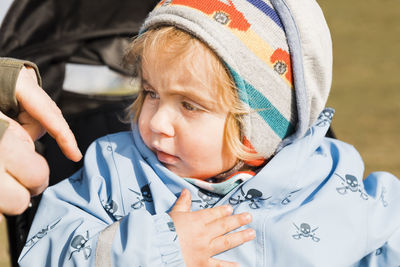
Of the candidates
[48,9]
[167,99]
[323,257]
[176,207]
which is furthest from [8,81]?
[48,9]

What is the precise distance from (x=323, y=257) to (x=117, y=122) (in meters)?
1.00

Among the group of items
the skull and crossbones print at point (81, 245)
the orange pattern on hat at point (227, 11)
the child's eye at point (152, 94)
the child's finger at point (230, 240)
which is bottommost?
the skull and crossbones print at point (81, 245)

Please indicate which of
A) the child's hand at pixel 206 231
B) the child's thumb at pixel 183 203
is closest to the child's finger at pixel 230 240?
the child's hand at pixel 206 231

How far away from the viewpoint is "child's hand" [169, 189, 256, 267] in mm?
1409

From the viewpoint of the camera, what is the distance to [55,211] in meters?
1.54

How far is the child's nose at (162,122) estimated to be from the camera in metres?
1.49

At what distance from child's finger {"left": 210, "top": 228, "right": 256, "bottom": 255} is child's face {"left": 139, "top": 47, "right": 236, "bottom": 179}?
0.65 feet

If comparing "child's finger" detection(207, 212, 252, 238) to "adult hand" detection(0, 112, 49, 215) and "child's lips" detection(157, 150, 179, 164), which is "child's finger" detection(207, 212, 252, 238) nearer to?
"child's lips" detection(157, 150, 179, 164)

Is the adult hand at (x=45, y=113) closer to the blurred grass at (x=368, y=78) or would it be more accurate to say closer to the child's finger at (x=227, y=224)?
the child's finger at (x=227, y=224)

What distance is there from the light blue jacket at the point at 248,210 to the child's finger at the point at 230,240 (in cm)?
3

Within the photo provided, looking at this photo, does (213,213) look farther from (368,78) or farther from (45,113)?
(368,78)

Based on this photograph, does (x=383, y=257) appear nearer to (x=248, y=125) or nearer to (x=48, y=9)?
(x=248, y=125)

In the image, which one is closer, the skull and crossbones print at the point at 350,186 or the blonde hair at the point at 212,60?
the blonde hair at the point at 212,60

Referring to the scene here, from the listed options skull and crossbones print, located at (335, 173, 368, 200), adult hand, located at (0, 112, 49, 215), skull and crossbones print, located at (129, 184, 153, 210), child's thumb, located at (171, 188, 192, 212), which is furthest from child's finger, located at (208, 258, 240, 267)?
adult hand, located at (0, 112, 49, 215)
